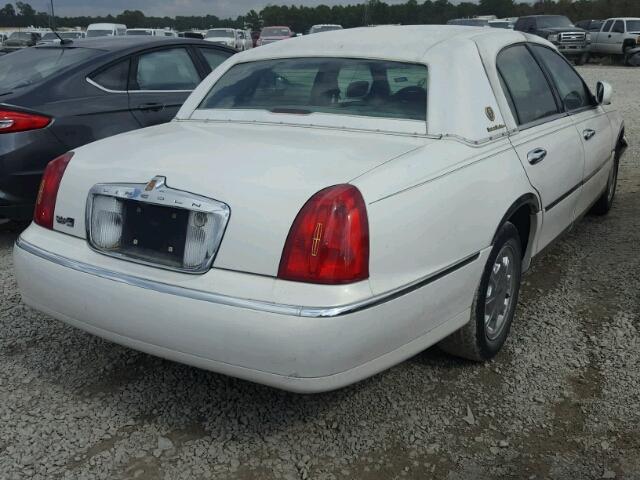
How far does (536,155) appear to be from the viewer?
3.45 meters

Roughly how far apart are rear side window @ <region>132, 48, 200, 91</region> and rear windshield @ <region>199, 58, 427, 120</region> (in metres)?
2.12

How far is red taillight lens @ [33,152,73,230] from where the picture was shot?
2924mm

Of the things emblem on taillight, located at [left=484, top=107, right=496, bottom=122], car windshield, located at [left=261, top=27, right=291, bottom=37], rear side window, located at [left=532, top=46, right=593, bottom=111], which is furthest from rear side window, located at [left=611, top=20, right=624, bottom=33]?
emblem on taillight, located at [left=484, top=107, right=496, bottom=122]

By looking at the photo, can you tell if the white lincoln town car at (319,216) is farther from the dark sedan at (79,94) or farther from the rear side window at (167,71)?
the rear side window at (167,71)

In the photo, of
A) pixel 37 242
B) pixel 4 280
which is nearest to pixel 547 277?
pixel 37 242

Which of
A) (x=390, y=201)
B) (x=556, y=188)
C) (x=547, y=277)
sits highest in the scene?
(x=390, y=201)

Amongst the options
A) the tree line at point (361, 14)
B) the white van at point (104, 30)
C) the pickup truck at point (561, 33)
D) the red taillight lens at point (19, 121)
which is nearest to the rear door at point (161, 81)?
the red taillight lens at point (19, 121)

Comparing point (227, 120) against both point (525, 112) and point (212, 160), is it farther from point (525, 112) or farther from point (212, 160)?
point (525, 112)

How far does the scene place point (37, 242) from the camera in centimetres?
291

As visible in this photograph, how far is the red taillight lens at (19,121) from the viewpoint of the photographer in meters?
4.77

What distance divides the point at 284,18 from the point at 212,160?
69.3 m

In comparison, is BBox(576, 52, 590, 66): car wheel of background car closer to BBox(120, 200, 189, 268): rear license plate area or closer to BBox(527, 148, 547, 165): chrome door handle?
BBox(527, 148, 547, 165): chrome door handle

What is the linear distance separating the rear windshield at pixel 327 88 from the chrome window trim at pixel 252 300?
0.89 meters

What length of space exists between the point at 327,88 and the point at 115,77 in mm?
2739
